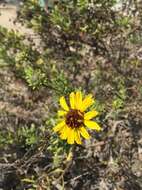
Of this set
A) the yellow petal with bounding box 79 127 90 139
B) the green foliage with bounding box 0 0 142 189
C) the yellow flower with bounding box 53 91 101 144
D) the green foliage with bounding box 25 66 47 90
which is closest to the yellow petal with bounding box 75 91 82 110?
the yellow flower with bounding box 53 91 101 144

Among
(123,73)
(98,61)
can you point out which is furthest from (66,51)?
(123,73)

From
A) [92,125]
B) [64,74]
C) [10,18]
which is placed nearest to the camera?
[92,125]

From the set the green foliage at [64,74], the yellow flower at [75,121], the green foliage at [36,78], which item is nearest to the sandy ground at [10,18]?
the green foliage at [64,74]

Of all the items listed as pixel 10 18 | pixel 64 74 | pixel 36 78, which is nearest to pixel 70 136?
pixel 36 78

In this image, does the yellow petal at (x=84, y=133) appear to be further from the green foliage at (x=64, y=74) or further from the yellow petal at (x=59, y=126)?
the green foliage at (x=64, y=74)

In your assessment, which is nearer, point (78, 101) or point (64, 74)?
point (78, 101)

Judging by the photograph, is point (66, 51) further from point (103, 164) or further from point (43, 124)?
point (103, 164)

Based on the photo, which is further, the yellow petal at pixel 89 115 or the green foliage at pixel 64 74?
the green foliage at pixel 64 74

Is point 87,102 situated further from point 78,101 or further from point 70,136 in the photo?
point 70,136
